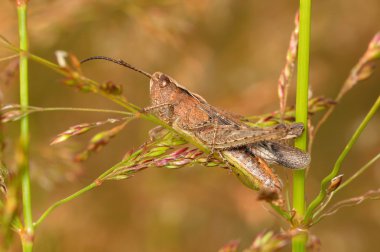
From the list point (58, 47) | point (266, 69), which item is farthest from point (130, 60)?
point (266, 69)

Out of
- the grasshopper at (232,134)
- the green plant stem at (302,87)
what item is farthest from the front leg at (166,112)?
the green plant stem at (302,87)

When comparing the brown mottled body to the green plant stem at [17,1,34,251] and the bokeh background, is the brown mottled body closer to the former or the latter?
the green plant stem at [17,1,34,251]

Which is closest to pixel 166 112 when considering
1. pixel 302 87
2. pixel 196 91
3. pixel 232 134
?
pixel 232 134

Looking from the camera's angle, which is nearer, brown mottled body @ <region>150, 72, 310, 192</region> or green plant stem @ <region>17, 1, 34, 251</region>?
green plant stem @ <region>17, 1, 34, 251</region>

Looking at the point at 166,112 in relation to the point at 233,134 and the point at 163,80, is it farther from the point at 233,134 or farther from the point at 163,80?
the point at 233,134

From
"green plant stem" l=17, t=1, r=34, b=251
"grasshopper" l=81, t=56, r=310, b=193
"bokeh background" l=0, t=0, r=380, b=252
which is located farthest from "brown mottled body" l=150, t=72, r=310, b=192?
"bokeh background" l=0, t=0, r=380, b=252

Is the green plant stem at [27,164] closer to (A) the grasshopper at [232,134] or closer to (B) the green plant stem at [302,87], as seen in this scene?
(A) the grasshopper at [232,134]

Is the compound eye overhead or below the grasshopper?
overhead
